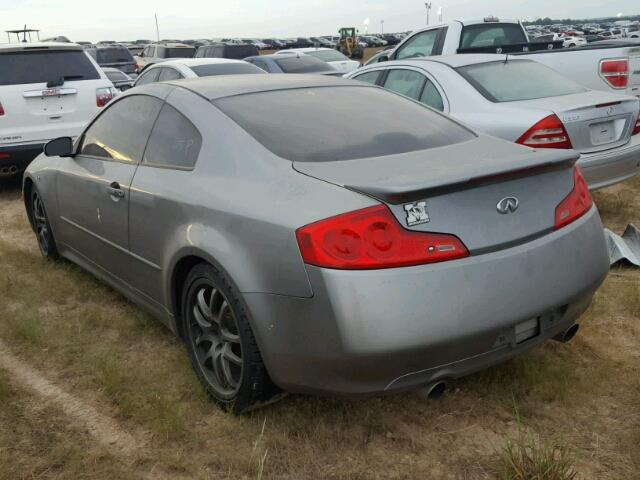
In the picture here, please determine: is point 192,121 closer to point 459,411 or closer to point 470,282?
point 470,282

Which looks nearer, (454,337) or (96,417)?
(454,337)

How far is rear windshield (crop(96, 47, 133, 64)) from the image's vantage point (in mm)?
23391

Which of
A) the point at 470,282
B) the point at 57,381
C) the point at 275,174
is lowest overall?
the point at 57,381

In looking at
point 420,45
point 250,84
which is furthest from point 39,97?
point 420,45

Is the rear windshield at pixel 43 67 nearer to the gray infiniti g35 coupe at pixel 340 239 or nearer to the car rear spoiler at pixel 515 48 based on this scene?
the gray infiniti g35 coupe at pixel 340 239

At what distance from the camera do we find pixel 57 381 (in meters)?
3.39

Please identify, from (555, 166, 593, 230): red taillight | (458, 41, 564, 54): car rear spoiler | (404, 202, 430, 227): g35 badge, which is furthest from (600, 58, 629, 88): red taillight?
(404, 202, 430, 227): g35 badge

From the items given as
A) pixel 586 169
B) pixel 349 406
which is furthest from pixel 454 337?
pixel 586 169

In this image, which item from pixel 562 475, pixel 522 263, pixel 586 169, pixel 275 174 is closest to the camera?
pixel 562 475

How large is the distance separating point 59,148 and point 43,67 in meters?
3.77

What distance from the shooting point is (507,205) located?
2605 millimetres

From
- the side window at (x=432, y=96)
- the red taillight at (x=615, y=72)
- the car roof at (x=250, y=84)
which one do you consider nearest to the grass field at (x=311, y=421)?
the car roof at (x=250, y=84)

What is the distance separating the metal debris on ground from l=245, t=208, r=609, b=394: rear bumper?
223cm

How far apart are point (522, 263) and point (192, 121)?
169 centimetres
